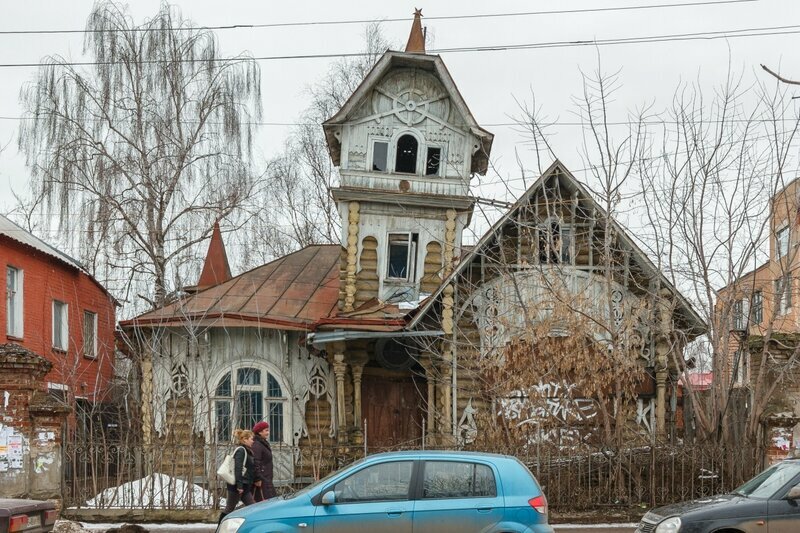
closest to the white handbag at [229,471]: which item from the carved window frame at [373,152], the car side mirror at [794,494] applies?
the car side mirror at [794,494]

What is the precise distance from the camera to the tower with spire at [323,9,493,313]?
21.0m

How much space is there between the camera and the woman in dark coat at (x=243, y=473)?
526 inches

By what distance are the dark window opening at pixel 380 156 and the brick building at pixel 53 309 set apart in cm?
866

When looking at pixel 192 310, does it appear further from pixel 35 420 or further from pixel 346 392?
pixel 35 420

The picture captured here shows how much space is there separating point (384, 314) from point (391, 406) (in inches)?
96.1

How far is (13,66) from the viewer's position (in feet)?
59.9

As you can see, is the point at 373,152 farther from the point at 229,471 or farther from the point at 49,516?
the point at 49,516

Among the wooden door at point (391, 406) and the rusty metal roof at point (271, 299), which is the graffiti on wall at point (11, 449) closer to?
the rusty metal roof at point (271, 299)

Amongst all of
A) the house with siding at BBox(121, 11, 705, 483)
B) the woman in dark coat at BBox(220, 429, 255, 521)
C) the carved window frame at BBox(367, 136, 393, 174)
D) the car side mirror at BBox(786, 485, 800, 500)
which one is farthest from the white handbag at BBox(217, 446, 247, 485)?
the carved window frame at BBox(367, 136, 393, 174)

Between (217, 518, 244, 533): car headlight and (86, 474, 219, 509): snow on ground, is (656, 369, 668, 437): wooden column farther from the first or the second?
(217, 518, 244, 533): car headlight

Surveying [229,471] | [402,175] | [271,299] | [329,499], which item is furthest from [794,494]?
[271,299]

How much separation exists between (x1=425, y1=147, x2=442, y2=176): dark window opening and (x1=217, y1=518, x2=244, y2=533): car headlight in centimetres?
1219

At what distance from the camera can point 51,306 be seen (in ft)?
91.4

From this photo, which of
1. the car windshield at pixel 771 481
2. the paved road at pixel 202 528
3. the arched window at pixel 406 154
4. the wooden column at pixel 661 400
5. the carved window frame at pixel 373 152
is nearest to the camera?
the car windshield at pixel 771 481
